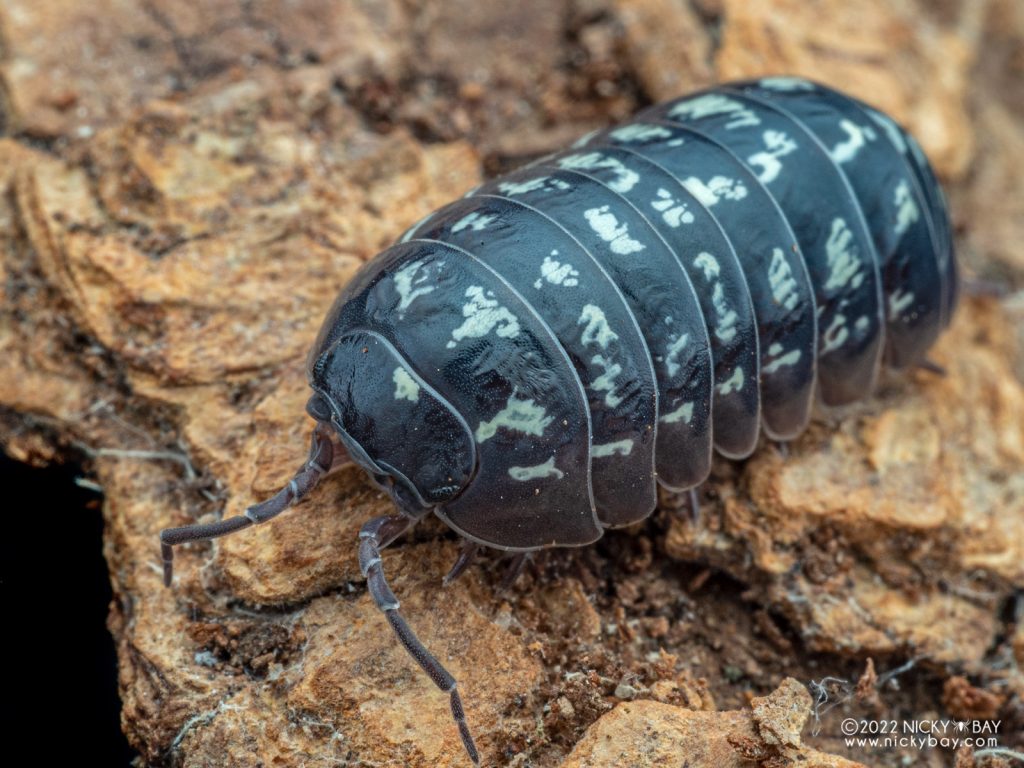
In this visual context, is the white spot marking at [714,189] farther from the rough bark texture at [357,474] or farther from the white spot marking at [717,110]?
the rough bark texture at [357,474]

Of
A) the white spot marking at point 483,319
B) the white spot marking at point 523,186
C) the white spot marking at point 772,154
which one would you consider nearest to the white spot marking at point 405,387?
the white spot marking at point 483,319

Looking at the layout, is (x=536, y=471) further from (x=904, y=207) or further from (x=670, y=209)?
(x=904, y=207)

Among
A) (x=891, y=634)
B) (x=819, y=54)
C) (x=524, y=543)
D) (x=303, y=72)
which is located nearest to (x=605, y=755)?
(x=524, y=543)

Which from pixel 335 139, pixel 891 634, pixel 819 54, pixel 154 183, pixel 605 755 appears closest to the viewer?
pixel 605 755

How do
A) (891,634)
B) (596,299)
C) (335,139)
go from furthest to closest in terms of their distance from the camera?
1. (335,139)
2. (891,634)
3. (596,299)

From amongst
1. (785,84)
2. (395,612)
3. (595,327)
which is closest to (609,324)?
(595,327)

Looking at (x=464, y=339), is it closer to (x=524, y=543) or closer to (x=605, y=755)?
(x=524, y=543)

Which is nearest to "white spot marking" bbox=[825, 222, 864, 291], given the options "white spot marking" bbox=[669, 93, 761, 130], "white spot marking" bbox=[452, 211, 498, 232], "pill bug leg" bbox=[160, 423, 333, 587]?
"white spot marking" bbox=[669, 93, 761, 130]
